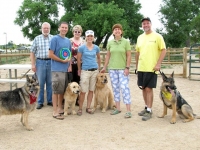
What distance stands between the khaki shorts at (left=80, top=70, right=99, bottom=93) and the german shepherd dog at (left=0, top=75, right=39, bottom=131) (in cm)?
102

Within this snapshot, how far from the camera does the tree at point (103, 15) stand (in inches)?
1011

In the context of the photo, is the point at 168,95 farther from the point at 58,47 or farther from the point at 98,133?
the point at 58,47

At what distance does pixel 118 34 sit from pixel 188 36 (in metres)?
31.8

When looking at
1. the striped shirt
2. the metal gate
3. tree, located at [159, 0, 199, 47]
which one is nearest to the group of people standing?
the striped shirt

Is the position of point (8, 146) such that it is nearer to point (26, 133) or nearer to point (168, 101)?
point (26, 133)

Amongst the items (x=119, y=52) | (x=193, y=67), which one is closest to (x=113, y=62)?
(x=119, y=52)

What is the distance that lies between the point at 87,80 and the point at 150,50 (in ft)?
4.80

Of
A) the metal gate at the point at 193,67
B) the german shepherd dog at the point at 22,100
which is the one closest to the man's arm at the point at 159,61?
the german shepherd dog at the point at 22,100

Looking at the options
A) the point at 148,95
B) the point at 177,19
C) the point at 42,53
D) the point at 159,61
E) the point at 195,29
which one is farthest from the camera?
the point at 177,19

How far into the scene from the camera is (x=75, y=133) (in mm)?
4184

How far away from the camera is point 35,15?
1235 inches

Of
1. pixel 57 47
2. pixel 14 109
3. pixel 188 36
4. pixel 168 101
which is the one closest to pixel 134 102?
pixel 168 101

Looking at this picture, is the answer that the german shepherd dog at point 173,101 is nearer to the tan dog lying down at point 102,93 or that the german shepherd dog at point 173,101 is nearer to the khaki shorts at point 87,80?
the tan dog lying down at point 102,93

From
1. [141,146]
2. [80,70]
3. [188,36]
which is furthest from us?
[188,36]
